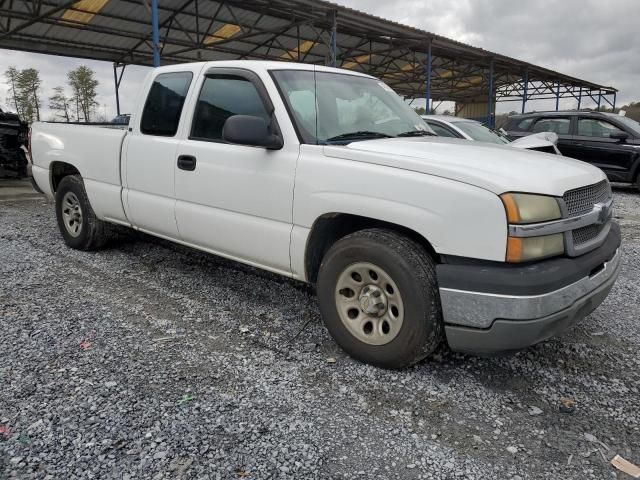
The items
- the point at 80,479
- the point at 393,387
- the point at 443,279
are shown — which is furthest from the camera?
the point at 393,387

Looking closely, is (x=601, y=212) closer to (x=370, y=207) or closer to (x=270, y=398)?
(x=370, y=207)

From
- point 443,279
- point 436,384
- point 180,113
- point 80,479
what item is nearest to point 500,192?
point 443,279

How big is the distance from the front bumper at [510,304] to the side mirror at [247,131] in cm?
137

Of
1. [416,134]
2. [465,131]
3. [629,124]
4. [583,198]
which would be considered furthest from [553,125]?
[583,198]

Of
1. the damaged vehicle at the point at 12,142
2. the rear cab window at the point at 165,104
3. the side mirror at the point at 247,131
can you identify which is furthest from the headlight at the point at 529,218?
the damaged vehicle at the point at 12,142

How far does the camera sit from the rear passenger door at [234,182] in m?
3.18

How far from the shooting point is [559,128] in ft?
36.2

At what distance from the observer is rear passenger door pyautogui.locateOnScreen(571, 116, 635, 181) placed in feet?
33.9

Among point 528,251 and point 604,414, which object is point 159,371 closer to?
point 528,251

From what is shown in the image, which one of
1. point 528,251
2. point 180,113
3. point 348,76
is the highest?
point 348,76

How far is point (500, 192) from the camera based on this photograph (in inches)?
92.0

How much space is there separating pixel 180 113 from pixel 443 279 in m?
2.55

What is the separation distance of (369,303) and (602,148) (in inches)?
388

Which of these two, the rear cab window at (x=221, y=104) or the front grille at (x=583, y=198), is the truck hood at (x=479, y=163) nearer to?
the front grille at (x=583, y=198)
